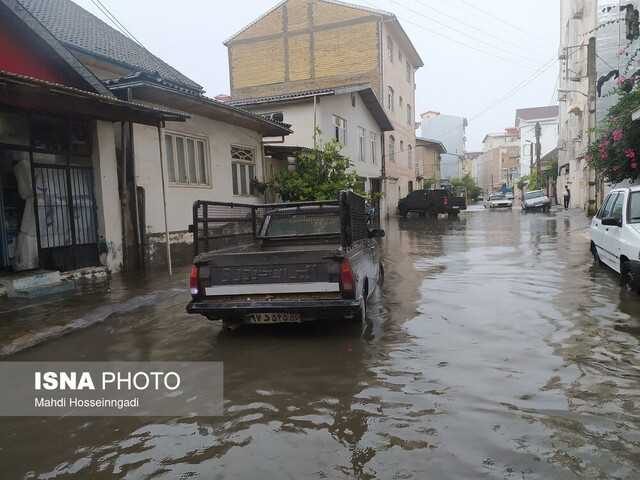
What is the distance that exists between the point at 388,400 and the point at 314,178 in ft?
40.3

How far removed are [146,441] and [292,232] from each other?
438 centimetres

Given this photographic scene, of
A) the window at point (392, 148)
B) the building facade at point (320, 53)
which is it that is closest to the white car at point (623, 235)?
the building facade at point (320, 53)

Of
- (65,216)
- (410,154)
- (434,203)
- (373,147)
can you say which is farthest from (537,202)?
(65,216)

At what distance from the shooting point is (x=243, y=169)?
587 inches

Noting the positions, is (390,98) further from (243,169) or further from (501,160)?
(501,160)

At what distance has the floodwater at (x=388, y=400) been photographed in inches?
118

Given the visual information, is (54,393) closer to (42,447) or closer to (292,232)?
(42,447)

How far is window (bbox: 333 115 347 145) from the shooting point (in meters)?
21.6

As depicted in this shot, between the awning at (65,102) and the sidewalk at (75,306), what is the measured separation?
10.1 ft

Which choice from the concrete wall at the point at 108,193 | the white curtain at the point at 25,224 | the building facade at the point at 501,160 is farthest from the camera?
the building facade at the point at 501,160

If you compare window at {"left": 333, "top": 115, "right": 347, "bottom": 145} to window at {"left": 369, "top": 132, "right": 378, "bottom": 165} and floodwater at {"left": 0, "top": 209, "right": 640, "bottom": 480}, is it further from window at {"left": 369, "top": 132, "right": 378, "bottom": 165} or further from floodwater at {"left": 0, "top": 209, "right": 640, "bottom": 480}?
floodwater at {"left": 0, "top": 209, "right": 640, "bottom": 480}

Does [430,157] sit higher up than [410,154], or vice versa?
[430,157]

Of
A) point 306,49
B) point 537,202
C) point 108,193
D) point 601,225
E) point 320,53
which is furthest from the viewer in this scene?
point 537,202

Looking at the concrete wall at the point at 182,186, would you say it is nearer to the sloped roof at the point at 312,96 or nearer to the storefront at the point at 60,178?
the storefront at the point at 60,178
